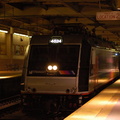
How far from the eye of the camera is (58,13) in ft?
65.4

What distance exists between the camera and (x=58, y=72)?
12203mm

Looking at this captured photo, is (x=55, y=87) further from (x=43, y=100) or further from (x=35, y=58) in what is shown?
(x=35, y=58)

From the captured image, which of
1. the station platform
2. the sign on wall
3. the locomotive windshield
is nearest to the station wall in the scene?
the locomotive windshield

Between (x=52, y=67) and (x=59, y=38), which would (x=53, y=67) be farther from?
(x=59, y=38)

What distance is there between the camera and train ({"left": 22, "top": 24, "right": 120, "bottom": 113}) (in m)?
12.0

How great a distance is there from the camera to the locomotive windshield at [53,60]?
12227 millimetres

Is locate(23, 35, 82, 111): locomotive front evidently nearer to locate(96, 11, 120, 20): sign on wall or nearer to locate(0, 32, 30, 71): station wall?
locate(96, 11, 120, 20): sign on wall

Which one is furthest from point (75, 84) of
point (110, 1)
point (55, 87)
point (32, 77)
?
point (110, 1)

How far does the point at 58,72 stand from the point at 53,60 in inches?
22.8

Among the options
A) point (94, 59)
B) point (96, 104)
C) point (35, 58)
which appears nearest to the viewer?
point (96, 104)

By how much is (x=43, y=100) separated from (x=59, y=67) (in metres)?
1.41

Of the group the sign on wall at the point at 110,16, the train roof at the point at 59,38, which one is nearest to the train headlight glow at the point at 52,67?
the train roof at the point at 59,38

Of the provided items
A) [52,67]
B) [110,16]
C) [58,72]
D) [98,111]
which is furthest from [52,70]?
[110,16]

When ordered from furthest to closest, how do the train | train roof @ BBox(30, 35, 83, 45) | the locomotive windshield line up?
train roof @ BBox(30, 35, 83, 45), the locomotive windshield, the train
